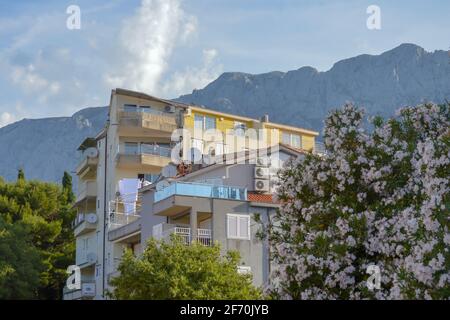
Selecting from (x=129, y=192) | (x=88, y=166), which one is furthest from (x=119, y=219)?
(x=88, y=166)

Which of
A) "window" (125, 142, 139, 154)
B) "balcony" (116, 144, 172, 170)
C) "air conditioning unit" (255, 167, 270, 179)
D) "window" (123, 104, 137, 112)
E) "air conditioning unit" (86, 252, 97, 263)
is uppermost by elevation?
"window" (123, 104, 137, 112)

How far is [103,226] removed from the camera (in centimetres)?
6844

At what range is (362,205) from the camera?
20219 millimetres

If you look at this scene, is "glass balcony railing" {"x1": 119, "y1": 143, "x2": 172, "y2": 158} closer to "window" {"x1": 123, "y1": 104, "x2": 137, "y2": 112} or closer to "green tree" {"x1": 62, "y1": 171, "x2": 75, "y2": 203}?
"window" {"x1": 123, "y1": 104, "x2": 137, "y2": 112}

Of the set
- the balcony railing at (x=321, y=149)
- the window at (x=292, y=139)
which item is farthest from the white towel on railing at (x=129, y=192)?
the window at (x=292, y=139)

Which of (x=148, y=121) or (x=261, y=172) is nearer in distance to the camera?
(x=261, y=172)

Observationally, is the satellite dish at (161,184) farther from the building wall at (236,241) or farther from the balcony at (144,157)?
the balcony at (144,157)

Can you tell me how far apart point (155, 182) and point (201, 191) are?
27.1 ft

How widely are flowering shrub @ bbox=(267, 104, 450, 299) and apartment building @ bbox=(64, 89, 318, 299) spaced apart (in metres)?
21.7

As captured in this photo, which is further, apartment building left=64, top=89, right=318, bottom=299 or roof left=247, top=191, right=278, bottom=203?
roof left=247, top=191, right=278, bottom=203

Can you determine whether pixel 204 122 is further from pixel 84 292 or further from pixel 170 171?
pixel 170 171

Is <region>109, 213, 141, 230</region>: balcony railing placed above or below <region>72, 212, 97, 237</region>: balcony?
below

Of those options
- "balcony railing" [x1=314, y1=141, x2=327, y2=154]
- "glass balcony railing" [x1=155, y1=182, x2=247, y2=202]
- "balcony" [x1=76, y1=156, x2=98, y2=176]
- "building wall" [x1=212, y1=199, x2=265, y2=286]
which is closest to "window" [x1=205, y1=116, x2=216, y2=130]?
"balcony railing" [x1=314, y1=141, x2=327, y2=154]

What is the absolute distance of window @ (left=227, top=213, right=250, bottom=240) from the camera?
144ft
